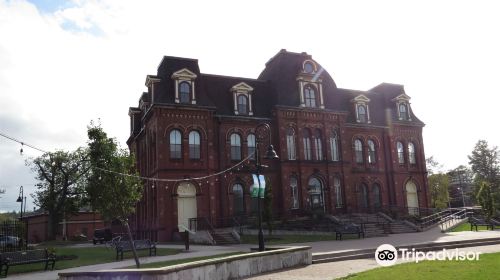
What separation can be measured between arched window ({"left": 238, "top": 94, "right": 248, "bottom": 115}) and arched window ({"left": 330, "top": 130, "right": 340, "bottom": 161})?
318 inches

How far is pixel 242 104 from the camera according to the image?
1404 inches

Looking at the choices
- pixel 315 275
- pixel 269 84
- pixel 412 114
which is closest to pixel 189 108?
pixel 269 84

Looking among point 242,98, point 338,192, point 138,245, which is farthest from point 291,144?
point 138,245

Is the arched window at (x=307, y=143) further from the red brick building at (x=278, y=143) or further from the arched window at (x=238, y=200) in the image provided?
the arched window at (x=238, y=200)

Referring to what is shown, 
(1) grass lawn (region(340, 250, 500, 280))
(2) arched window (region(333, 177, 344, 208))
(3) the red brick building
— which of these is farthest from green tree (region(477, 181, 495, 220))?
(1) grass lawn (region(340, 250, 500, 280))

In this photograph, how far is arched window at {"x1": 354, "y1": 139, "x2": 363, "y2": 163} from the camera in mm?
40562

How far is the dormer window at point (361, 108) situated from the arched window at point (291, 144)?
7887mm

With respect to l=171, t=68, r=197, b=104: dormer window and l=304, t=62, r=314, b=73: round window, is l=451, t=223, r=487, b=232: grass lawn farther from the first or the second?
l=171, t=68, r=197, b=104: dormer window

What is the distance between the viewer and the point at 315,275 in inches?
518

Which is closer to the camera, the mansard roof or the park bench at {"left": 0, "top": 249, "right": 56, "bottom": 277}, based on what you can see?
the park bench at {"left": 0, "top": 249, "right": 56, "bottom": 277}

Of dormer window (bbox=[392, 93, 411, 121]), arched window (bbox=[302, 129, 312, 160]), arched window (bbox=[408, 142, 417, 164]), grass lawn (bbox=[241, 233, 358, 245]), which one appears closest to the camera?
grass lawn (bbox=[241, 233, 358, 245])

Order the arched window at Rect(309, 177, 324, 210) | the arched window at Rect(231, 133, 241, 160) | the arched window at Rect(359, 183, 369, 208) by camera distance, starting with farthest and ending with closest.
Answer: the arched window at Rect(359, 183, 369, 208)
the arched window at Rect(309, 177, 324, 210)
the arched window at Rect(231, 133, 241, 160)

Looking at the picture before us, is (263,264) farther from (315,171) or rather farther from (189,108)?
(315,171)

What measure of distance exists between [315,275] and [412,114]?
35.2 metres
